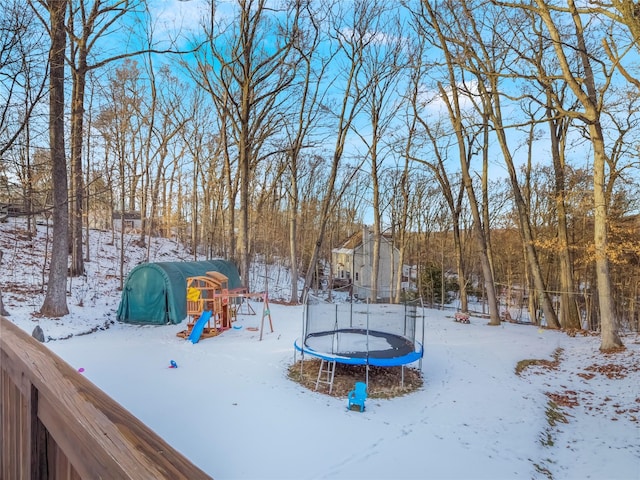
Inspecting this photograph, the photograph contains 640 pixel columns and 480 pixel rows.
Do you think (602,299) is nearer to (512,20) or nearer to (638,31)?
(638,31)

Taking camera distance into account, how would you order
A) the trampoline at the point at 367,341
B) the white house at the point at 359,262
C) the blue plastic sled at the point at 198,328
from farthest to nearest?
the white house at the point at 359,262 < the blue plastic sled at the point at 198,328 < the trampoline at the point at 367,341

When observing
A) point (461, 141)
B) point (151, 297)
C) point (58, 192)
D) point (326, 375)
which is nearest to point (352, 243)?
point (461, 141)

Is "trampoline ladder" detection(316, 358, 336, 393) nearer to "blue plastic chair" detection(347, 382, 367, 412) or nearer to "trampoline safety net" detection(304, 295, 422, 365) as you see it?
"trampoline safety net" detection(304, 295, 422, 365)

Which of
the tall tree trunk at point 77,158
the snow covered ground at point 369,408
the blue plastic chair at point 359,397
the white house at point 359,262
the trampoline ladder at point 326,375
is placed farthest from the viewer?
the white house at point 359,262

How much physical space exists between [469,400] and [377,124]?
13.7 meters

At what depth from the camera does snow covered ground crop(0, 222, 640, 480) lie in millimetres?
4156

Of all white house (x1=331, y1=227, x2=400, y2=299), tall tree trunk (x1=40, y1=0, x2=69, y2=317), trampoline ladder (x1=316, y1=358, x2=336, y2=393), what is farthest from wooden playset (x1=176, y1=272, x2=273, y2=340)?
white house (x1=331, y1=227, x2=400, y2=299)

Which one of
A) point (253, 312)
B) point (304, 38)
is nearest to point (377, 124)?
point (304, 38)

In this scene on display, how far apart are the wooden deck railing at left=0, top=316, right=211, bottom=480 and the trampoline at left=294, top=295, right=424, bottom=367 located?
536 cm

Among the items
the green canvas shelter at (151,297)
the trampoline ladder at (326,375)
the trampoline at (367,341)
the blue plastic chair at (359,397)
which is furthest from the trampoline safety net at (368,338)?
the green canvas shelter at (151,297)

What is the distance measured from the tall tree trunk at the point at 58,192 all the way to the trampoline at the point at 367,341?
6036 mm

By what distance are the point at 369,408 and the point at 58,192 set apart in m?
8.88

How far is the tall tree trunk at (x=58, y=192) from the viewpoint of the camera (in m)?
9.13

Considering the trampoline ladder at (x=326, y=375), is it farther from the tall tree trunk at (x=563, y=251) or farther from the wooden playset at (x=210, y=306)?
the tall tree trunk at (x=563, y=251)
